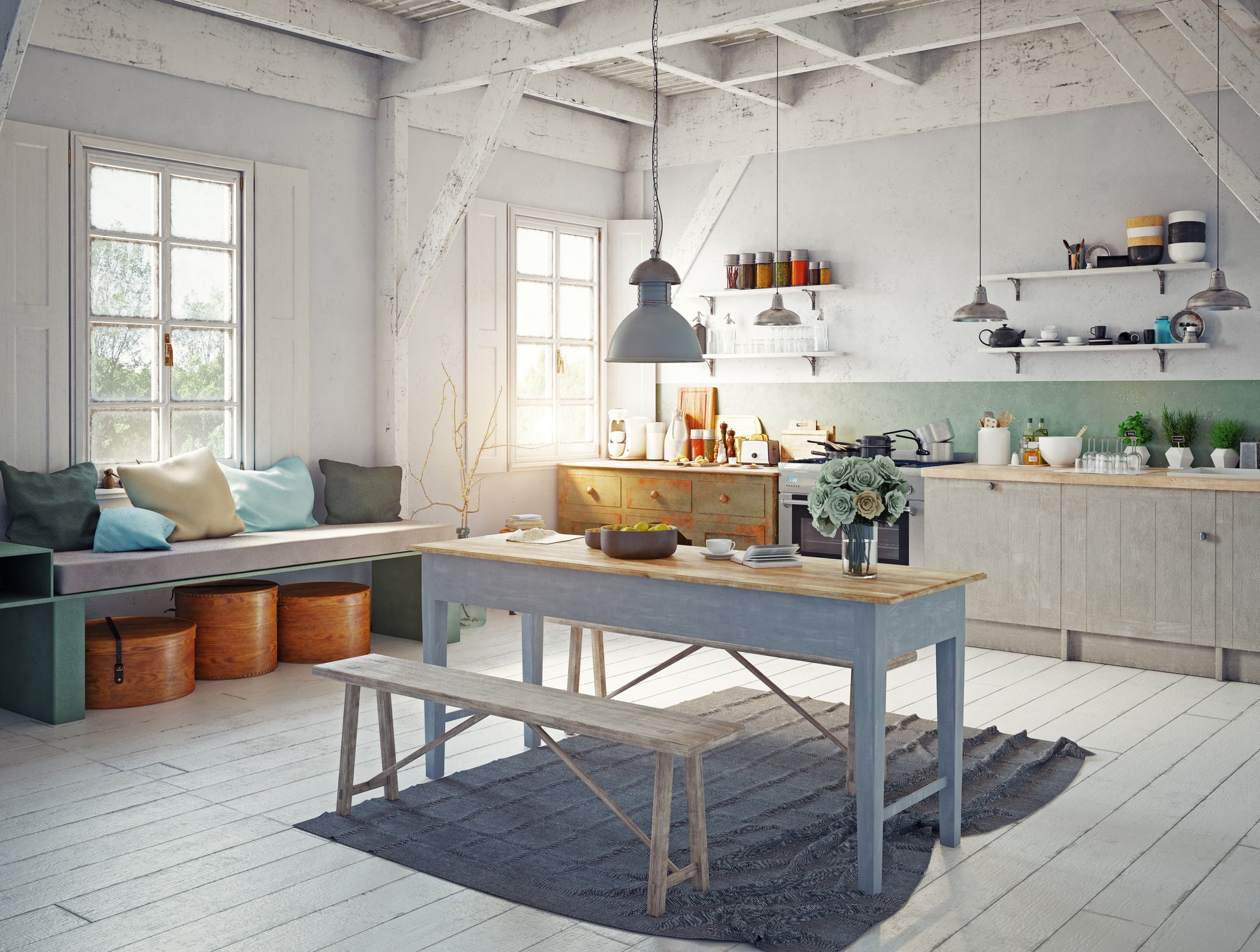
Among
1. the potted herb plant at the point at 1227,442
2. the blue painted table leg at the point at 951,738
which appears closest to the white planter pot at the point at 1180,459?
the potted herb plant at the point at 1227,442

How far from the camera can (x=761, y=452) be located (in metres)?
9.01

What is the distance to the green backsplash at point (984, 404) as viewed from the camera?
7305mm

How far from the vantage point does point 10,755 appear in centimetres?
509

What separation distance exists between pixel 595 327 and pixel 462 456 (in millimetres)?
1853

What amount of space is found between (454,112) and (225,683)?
4.40 meters

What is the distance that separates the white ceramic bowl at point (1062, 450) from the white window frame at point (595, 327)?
3.78 meters

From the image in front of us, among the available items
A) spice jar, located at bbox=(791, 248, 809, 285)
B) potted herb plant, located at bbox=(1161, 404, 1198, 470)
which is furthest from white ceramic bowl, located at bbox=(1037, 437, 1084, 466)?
spice jar, located at bbox=(791, 248, 809, 285)

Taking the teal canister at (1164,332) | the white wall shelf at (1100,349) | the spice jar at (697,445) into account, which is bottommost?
the spice jar at (697,445)

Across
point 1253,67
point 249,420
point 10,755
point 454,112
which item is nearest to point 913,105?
point 1253,67

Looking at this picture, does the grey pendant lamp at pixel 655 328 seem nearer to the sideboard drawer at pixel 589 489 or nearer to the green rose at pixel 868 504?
the green rose at pixel 868 504

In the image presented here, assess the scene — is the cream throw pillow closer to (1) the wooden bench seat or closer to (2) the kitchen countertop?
(1) the wooden bench seat

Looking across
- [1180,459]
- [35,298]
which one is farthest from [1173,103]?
[35,298]

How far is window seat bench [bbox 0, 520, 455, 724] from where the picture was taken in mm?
5559

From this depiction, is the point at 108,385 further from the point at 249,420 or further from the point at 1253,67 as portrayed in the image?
the point at 1253,67
